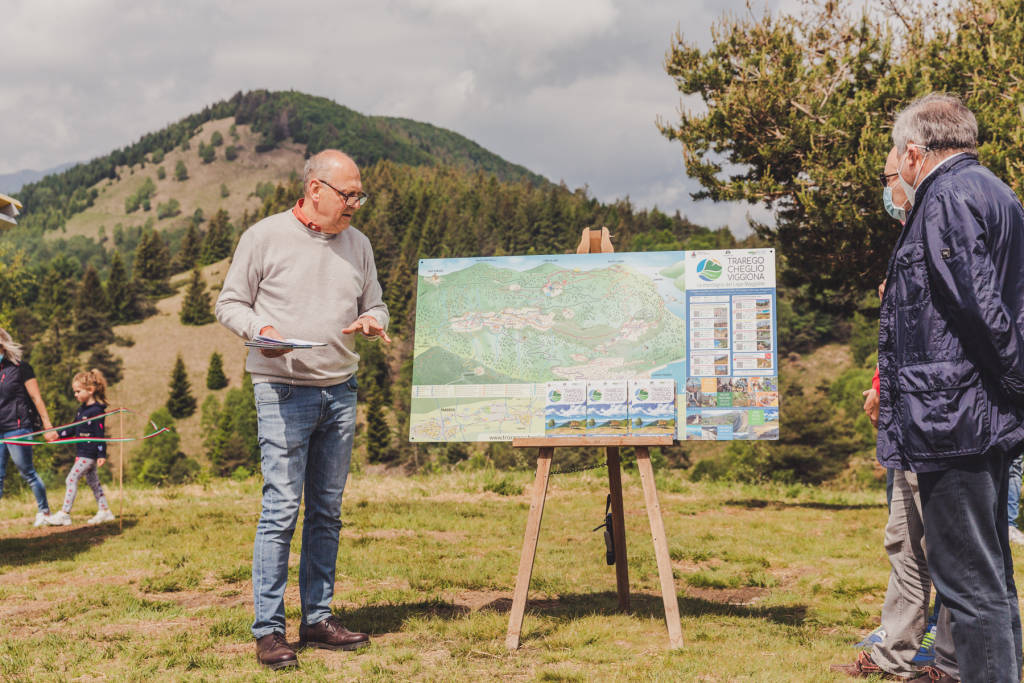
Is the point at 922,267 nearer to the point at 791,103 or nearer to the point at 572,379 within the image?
the point at 572,379

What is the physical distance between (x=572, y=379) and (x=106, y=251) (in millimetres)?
197290

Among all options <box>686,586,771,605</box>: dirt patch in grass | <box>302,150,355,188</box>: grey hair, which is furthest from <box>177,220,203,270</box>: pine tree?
<box>302,150,355,188</box>: grey hair

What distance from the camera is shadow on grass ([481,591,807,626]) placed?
5.18 meters

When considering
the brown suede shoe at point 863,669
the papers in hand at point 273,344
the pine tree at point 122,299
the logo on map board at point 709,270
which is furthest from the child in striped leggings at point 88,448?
the pine tree at point 122,299

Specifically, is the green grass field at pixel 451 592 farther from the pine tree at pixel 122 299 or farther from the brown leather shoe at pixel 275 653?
the pine tree at pixel 122 299

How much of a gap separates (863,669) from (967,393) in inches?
70.5

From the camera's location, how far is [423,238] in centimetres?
10588

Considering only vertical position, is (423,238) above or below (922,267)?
above

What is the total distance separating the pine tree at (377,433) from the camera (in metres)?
77.8

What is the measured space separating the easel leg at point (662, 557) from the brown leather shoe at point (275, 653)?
6.27 feet

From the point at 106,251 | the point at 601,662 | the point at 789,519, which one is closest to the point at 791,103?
the point at 789,519

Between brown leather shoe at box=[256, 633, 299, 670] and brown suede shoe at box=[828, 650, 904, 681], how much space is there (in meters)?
2.58

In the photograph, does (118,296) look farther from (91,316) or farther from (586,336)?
(586,336)

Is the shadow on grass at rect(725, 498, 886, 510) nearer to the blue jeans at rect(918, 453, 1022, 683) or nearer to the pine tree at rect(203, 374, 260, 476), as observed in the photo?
the blue jeans at rect(918, 453, 1022, 683)
